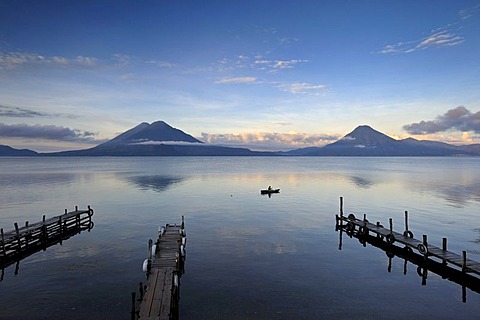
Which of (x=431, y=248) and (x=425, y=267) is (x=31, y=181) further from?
(x=431, y=248)

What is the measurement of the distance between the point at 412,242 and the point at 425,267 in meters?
3.88

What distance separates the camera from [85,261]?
30.7 metres

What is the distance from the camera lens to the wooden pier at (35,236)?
3162cm

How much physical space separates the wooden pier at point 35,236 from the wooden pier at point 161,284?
520 inches

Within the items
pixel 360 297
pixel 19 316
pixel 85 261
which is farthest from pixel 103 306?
pixel 360 297

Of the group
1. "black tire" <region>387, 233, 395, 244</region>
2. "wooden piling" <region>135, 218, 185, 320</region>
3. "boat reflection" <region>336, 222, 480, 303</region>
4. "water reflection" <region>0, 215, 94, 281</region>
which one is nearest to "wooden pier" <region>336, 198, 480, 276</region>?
"black tire" <region>387, 233, 395, 244</region>

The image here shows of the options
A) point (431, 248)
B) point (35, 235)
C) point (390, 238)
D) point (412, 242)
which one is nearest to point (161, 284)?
point (35, 235)

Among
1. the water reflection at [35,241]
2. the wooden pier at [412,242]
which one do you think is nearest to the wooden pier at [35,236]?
the water reflection at [35,241]

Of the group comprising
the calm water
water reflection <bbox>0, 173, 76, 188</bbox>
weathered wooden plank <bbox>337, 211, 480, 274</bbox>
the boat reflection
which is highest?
water reflection <bbox>0, 173, 76, 188</bbox>

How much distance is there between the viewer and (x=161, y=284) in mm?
21547

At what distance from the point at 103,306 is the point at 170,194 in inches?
2236

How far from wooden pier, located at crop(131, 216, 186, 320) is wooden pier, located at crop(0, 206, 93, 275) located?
13213mm

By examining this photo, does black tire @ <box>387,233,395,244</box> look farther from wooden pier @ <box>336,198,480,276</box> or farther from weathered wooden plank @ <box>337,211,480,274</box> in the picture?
weathered wooden plank @ <box>337,211,480,274</box>

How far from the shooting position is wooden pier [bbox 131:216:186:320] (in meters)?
18.0
